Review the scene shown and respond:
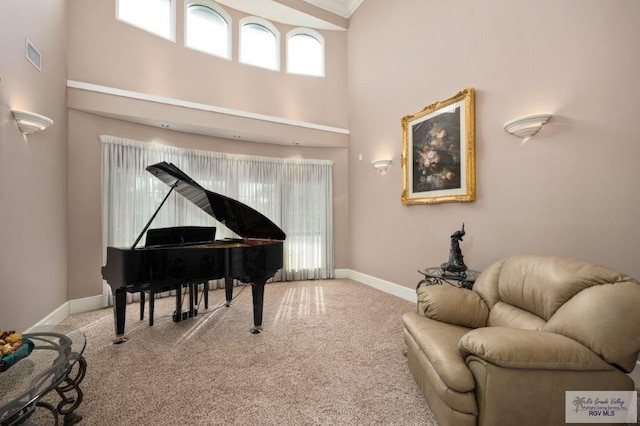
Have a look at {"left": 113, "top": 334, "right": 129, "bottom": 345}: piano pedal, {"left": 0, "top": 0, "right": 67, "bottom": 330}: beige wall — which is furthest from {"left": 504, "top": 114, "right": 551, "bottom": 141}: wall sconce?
{"left": 0, "top": 0, "right": 67, "bottom": 330}: beige wall

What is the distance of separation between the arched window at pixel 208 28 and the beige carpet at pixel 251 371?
4.11 meters

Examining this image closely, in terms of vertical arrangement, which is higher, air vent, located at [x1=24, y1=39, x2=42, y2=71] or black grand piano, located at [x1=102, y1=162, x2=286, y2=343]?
air vent, located at [x1=24, y1=39, x2=42, y2=71]

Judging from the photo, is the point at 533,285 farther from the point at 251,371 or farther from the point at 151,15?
the point at 151,15

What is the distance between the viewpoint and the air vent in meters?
2.57

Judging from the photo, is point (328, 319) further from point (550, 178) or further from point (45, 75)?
point (45, 75)

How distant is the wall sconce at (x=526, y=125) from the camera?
7.75 feet

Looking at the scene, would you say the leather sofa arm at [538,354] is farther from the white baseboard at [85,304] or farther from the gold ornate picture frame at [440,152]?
the white baseboard at [85,304]

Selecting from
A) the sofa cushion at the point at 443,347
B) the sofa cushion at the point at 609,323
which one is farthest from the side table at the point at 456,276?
the sofa cushion at the point at 609,323

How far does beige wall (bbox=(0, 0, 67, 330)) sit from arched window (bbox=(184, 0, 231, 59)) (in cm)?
157

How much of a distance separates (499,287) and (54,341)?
2.98 meters

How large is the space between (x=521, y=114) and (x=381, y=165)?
1947 millimetres

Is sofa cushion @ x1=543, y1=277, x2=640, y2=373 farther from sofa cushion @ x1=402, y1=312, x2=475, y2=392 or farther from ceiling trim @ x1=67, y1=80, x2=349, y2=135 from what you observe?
ceiling trim @ x1=67, y1=80, x2=349, y2=135

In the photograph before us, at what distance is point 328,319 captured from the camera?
320 centimetres

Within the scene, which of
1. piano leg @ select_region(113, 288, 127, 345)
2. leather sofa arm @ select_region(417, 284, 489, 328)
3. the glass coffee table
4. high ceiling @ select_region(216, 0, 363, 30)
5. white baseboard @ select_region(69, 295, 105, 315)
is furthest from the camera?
high ceiling @ select_region(216, 0, 363, 30)
